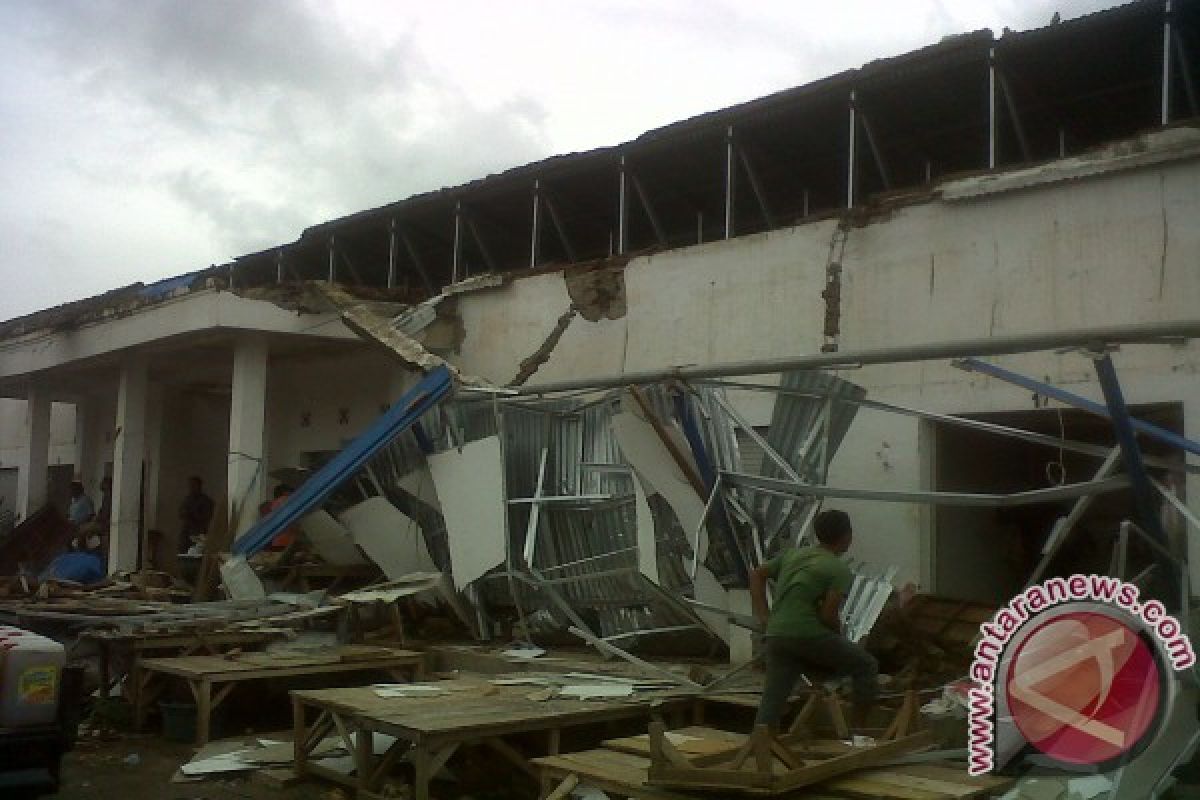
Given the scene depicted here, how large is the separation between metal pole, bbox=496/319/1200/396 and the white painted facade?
2164 mm

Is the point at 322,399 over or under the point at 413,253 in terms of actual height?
under

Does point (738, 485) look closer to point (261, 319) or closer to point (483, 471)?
point (483, 471)

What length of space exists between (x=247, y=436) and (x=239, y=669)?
5081mm

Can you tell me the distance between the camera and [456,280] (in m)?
14.7

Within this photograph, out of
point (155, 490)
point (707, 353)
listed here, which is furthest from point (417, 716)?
point (155, 490)

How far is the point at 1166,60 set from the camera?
30.6 ft

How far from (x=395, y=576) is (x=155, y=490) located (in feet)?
23.8

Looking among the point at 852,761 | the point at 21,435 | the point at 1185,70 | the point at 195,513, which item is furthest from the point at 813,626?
the point at 21,435

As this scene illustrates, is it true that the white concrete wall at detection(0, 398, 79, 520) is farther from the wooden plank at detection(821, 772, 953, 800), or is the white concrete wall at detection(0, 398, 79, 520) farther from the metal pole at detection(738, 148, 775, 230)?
the wooden plank at detection(821, 772, 953, 800)

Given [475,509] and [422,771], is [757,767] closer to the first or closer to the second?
[422,771]

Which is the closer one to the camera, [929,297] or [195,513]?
[929,297]

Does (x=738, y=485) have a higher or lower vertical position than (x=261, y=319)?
lower

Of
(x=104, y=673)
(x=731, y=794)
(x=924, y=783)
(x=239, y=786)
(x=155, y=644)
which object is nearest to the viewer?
→ (x=731, y=794)

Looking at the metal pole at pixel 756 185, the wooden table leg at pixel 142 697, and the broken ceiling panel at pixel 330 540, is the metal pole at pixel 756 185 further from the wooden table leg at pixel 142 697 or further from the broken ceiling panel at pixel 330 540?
the wooden table leg at pixel 142 697
